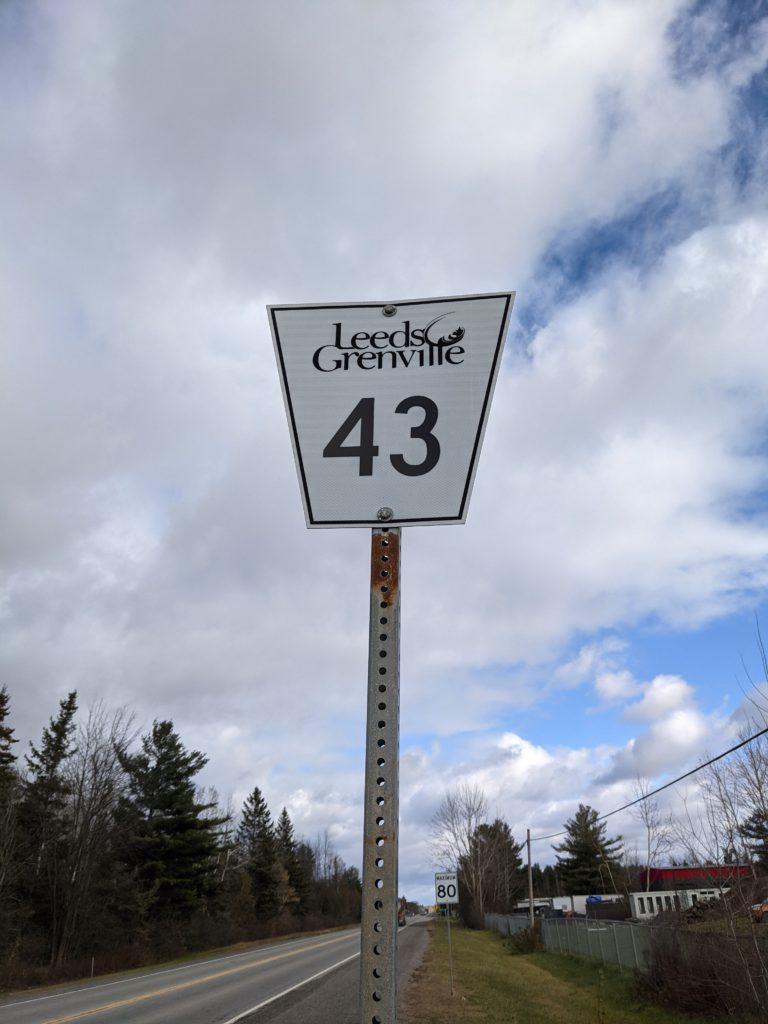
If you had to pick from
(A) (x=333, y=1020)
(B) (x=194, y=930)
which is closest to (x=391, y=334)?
(A) (x=333, y=1020)

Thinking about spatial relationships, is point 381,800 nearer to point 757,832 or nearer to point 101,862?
point 757,832

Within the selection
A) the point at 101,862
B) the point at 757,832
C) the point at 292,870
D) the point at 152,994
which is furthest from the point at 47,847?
the point at 292,870

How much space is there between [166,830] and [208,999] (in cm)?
2272

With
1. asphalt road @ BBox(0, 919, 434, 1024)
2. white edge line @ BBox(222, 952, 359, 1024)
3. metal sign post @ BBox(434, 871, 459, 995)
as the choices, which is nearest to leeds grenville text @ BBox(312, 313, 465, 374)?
asphalt road @ BBox(0, 919, 434, 1024)

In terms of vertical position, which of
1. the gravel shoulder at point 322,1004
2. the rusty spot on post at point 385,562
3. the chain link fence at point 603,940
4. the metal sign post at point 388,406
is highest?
the metal sign post at point 388,406

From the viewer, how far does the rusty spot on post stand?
2.02 meters

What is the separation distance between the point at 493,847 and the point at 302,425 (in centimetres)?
7966

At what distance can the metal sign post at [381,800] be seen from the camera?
1671 mm

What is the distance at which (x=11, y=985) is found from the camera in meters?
22.0

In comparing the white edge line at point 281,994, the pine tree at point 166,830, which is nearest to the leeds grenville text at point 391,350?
the white edge line at point 281,994

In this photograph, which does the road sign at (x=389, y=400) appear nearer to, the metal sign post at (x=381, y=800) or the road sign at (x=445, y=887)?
the metal sign post at (x=381, y=800)

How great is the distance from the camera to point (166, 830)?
1458 inches

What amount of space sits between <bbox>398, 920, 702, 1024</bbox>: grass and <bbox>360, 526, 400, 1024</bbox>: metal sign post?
13403 millimetres

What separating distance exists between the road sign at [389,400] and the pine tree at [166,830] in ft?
115
